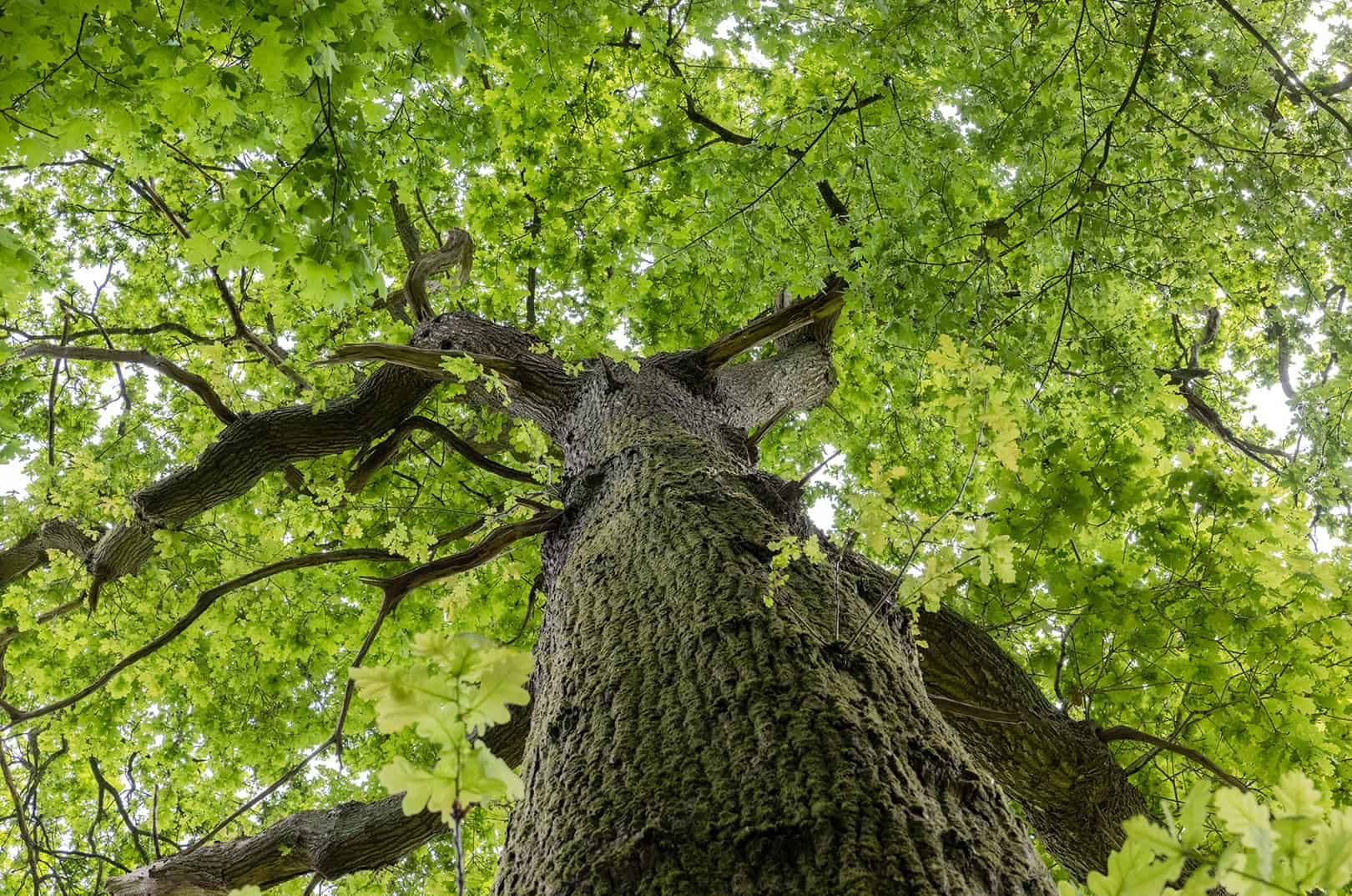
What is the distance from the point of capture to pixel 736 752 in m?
1.28

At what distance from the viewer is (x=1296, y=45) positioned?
3.17m

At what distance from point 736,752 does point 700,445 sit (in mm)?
1808

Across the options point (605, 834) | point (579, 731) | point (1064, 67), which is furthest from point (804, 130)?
point (605, 834)

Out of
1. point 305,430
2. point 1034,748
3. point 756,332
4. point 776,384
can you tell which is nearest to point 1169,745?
point 1034,748

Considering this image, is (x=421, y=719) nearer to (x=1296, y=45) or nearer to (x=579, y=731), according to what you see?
(x=579, y=731)

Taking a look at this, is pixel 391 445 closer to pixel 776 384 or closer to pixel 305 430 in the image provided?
pixel 305 430

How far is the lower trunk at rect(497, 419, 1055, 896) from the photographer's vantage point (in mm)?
1073

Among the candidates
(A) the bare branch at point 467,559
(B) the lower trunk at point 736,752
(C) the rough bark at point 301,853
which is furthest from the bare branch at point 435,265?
(B) the lower trunk at point 736,752

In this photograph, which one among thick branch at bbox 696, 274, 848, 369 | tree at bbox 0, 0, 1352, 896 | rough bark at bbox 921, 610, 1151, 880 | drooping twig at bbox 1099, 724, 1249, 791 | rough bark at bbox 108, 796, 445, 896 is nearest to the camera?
tree at bbox 0, 0, 1352, 896

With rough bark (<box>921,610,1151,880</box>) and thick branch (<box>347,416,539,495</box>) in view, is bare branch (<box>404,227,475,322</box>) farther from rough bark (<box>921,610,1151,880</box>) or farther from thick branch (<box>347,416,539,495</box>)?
rough bark (<box>921,610,1151,880</box>)

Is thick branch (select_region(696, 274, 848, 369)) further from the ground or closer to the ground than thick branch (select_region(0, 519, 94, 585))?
closer to the ground

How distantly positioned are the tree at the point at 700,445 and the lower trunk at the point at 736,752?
0.01m

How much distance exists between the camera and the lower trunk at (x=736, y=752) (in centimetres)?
107

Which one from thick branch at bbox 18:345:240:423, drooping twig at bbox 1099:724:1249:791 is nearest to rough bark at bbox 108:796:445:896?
thick branch at bbox 18:345:240:423
